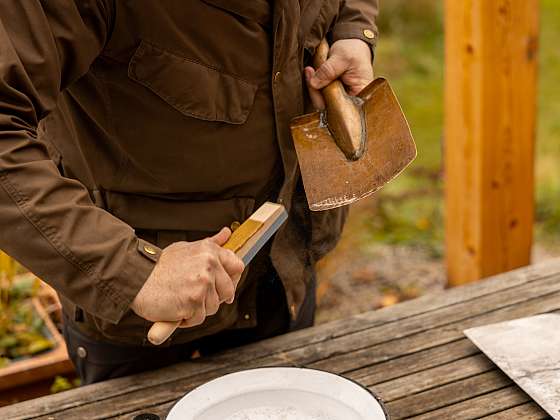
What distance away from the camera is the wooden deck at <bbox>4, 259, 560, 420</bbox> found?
1.62 meters

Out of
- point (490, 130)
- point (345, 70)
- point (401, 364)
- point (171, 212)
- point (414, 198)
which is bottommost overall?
Result: point (414, 198)

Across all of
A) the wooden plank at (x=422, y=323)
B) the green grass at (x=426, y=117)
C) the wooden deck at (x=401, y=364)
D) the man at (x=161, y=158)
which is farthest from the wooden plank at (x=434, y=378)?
the green grass at (x=426, y=117)

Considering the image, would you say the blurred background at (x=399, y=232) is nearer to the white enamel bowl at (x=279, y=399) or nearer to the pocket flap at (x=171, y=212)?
the pocket flap at (x=171, y=212)

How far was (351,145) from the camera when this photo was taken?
1.70 metres

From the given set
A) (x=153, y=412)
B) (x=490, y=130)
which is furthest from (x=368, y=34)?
(x=490, y=130)

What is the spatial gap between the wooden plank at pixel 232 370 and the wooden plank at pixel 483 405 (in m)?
0.03

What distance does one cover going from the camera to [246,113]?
1.68 meters

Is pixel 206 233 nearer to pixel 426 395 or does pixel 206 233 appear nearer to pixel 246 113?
pixel 246 113

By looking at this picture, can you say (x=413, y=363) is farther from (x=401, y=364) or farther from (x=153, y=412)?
(x=153, y=412)

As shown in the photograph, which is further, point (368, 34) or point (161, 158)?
point (368, 34)

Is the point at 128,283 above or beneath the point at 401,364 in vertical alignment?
above

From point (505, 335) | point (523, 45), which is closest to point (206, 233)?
point (505, 335)

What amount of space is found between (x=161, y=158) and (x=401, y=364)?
0.61 meters

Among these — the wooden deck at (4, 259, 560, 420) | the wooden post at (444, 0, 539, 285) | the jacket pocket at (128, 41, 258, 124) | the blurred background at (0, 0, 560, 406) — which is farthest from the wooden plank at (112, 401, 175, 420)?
the wooden post at (444, 0, 539, 285)
